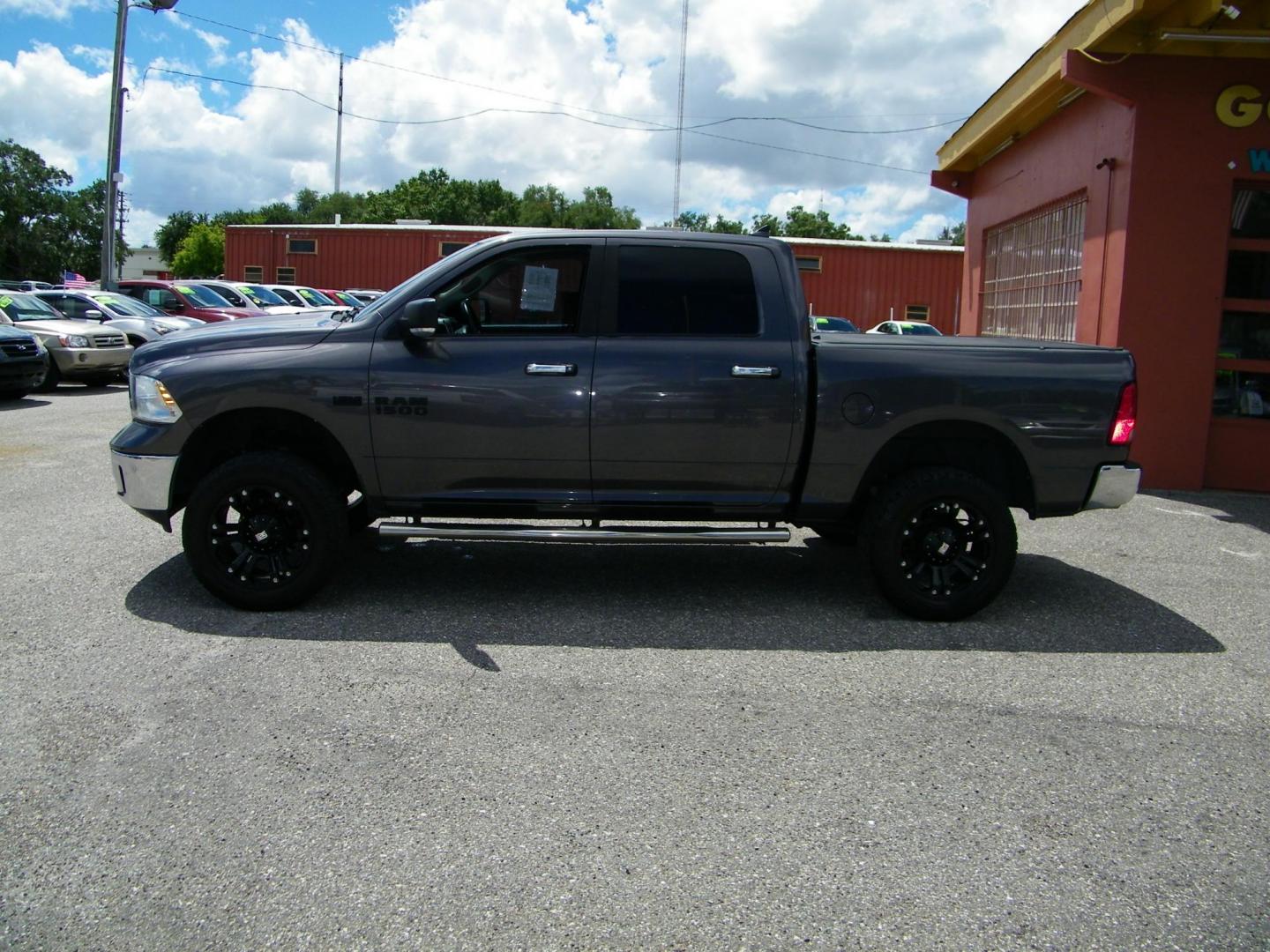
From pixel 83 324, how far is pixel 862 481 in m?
15.9

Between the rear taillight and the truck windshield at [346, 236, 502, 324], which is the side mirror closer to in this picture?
the truck windshield at [346, 236, 502, 324]

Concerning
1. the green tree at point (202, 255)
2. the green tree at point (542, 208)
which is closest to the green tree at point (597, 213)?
the green tree at point (542, 208)

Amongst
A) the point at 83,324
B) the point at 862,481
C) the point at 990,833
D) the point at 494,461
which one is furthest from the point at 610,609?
the point at 83,324

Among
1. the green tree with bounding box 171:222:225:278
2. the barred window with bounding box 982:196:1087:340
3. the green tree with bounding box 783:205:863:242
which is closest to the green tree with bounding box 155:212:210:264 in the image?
the green tree with bounding box 171:222:225:278

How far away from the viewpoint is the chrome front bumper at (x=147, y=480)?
201 inches

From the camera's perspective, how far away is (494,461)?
17.0 ft

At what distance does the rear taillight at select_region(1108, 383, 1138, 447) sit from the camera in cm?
521

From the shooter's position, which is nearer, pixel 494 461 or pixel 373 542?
pixel 494 461

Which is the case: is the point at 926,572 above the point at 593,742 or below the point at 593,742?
above

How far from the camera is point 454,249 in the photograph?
2980 cm

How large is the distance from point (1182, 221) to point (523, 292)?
22.8ft

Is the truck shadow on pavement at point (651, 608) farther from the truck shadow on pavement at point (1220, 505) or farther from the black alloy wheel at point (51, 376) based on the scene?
the black alloy wheel at point (51, 376)

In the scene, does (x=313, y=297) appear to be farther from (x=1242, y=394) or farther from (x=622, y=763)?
(x=622, y=763)

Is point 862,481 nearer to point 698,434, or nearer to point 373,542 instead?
point 698,434
